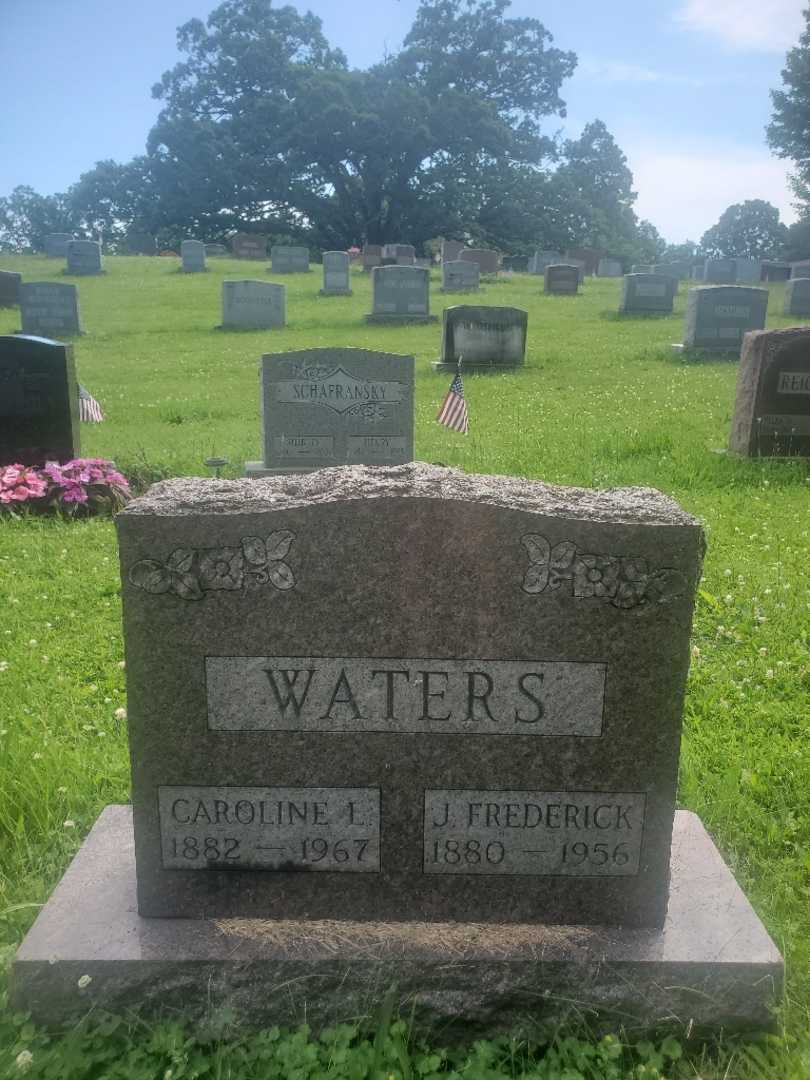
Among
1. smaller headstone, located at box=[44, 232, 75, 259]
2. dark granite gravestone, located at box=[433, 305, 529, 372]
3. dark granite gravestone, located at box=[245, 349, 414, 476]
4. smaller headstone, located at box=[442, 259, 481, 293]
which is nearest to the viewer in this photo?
dark granite gravestone, located at box=[245, 349, 414, 476]

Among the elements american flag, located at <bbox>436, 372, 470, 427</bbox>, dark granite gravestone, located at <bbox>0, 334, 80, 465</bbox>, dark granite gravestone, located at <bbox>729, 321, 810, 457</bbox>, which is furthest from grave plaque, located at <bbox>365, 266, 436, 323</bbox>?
dark granite gravestone, located at <bbox>0, 334, 80, 465</bbox>

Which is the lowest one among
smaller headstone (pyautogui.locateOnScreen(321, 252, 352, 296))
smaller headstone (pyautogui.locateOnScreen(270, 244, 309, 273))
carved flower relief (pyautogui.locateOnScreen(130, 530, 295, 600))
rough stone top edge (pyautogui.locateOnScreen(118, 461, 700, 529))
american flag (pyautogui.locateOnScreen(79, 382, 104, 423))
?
american flag (pyautogui.locateOnScreen(79, 382, 104, 423))

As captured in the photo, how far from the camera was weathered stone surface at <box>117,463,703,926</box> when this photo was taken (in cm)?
229

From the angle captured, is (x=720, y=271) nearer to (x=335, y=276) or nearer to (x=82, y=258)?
(x=335, y=276)

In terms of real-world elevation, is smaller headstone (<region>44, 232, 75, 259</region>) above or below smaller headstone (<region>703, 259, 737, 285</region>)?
above

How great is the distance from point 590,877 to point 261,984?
94 cm

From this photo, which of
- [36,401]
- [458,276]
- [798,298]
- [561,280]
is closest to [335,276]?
[458,276]

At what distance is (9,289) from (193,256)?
36.3 feet

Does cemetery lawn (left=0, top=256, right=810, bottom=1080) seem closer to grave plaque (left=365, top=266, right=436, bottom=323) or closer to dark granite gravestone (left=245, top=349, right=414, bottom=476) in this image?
dark granite gravestone (left=245, top=349, right=414, bottom=476)

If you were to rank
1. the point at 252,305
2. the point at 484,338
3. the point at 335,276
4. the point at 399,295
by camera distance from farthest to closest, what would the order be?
the point at 335,276 < the point at 399,295 < the point at 252,305 < the point at 484,338

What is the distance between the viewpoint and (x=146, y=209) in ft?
169

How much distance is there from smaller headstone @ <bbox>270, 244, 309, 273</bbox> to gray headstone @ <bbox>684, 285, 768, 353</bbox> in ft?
61.5

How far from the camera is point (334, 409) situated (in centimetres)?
812

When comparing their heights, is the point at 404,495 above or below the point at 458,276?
below
